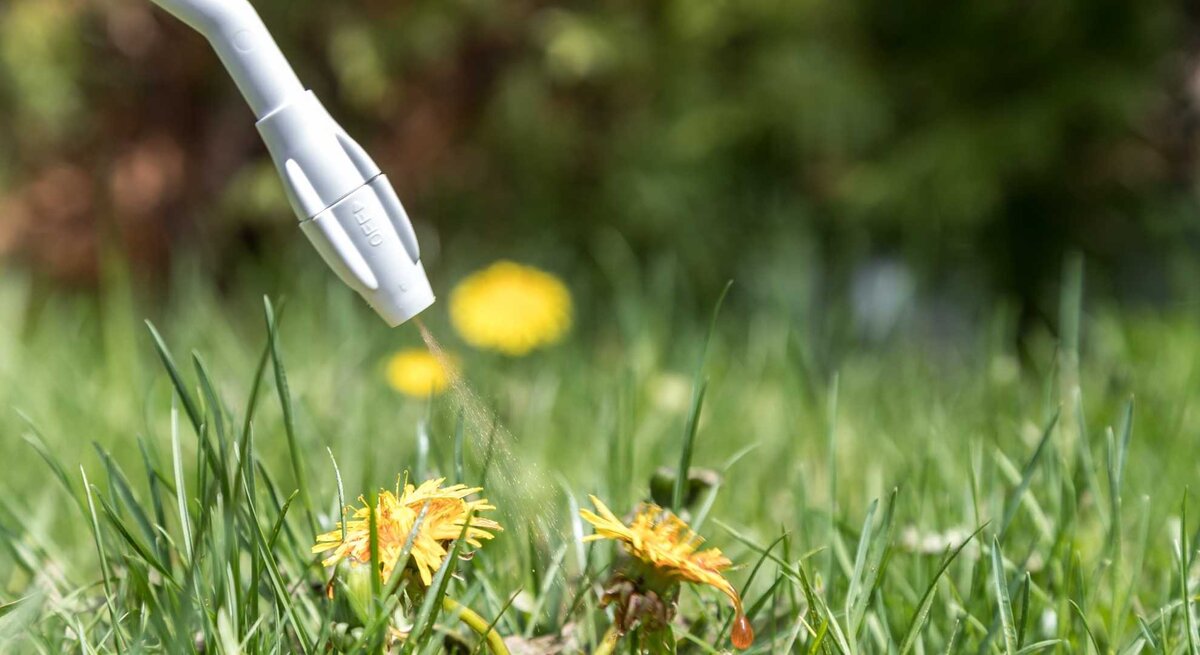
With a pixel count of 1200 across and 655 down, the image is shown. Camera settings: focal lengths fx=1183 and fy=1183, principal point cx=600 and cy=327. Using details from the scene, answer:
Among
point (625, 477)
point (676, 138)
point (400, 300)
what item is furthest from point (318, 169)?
point (676, 138)

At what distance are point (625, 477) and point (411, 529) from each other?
0.46 m

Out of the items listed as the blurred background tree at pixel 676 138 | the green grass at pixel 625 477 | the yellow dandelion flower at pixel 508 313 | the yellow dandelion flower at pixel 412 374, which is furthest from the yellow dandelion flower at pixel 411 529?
the blurred background tree at pixel 676 138

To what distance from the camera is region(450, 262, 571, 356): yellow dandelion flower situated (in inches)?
88.4

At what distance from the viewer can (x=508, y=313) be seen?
2258 millimetres

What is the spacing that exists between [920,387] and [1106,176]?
1.47 m

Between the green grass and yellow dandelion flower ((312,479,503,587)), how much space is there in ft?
0.08

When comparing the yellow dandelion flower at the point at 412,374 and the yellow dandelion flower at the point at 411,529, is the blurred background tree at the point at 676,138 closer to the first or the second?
the yellow dandelion flower at the point at 412,374

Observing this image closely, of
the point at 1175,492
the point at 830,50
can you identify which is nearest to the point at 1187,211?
the point at 830,50

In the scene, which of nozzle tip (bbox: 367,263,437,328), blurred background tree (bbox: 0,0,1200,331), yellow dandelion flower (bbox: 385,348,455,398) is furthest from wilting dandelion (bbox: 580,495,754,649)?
blurred background tree (bbox: 0,0,1200,331)

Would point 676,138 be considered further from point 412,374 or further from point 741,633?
point 741,633

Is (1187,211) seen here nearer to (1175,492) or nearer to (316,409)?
(1175,492)

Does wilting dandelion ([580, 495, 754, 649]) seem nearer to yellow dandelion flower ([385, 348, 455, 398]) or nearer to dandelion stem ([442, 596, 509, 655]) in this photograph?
dandelion stem ([442, 596, 509, 655])

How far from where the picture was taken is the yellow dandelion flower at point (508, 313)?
7.37 feet

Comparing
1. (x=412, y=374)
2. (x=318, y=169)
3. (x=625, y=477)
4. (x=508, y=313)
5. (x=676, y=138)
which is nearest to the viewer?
(x=318, y=169)
